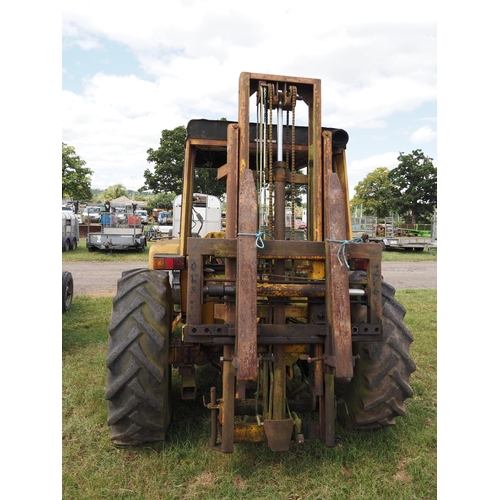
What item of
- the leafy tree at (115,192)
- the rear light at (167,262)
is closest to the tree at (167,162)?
the rear light at (167,262)

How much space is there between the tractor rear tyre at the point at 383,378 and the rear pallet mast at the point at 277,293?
381 millimetres

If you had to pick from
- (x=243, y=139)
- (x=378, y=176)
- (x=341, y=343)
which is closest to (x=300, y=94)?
(x=243, y=139)

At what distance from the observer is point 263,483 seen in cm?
295

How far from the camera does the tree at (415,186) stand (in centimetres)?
3941

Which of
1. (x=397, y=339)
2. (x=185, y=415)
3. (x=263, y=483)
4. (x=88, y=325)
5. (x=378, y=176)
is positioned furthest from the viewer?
(x=378, y=176)


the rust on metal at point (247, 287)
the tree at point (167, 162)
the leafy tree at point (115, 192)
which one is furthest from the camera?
the leafy tree at point (115, 192)

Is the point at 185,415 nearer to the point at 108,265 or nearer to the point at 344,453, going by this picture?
the point at 344,453

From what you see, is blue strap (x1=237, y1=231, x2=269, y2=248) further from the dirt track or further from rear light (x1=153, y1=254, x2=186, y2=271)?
the dirt track

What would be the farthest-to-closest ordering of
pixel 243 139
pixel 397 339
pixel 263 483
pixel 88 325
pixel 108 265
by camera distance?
pixel 108 265
pixel 88 325
pixel 397 339
pixel 243 139
pixel 263 483

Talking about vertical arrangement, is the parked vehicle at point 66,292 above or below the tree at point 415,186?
below

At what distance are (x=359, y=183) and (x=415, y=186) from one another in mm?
15923

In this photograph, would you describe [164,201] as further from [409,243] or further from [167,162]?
[409,243]

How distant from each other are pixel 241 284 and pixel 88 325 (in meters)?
5.25

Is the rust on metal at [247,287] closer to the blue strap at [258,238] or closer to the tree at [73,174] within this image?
the blue strap at [258,238]
